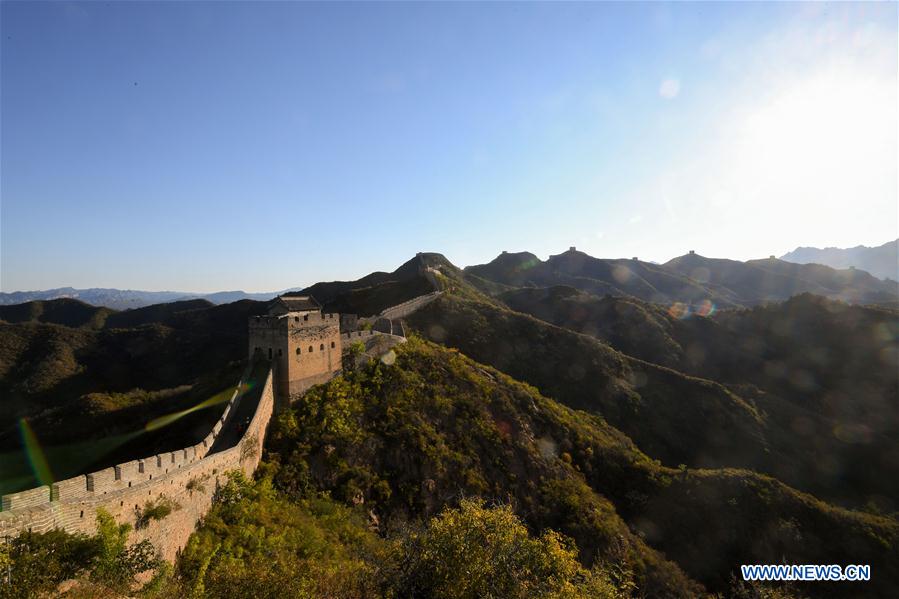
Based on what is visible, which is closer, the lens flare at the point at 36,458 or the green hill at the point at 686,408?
the lens flare at the point at 36,458

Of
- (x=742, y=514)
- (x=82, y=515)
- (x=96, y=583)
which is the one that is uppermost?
(x=82, y=515)

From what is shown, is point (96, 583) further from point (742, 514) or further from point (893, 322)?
point (893, 322)

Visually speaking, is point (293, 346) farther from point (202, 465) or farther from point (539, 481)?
point (539, 481)

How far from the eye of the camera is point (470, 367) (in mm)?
35969

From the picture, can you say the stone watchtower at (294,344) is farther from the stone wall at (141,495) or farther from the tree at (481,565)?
the tree at (481,565)

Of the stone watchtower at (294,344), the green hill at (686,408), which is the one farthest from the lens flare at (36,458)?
the green hill at (686,408)

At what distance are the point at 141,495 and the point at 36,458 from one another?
13.1 meters

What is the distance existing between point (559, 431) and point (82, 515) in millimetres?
30242

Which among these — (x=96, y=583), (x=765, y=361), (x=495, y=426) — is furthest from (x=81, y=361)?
(x=765, y=361)

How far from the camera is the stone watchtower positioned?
23.3m

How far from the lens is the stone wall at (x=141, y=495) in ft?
29.1

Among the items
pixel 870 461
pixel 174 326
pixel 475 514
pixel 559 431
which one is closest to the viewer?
pixel 475 514

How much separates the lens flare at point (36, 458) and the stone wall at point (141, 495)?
21.9 ft

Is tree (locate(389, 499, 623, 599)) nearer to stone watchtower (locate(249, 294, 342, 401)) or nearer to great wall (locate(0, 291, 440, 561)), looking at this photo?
great wall (locate(0, 291, 440, 561))
